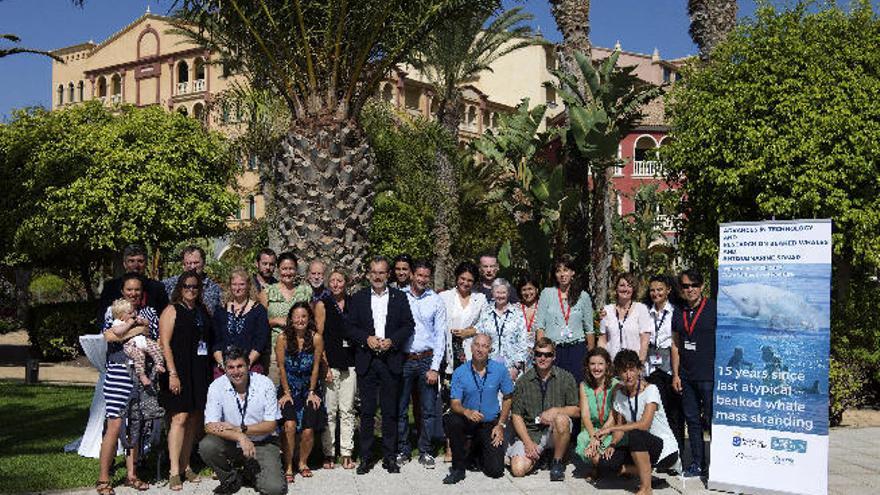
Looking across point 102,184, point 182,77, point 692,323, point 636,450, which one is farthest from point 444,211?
point 182,77

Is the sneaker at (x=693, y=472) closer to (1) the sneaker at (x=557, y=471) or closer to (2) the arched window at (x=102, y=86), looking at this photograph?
(1) the sneaker at (x=557, y=471)

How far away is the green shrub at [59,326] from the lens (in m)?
23.1

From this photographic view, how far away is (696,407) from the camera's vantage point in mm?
8016

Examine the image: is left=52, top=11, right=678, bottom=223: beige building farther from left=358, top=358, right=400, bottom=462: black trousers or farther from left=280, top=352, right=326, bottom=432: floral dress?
left=280, top=352, right=326, bottom=432: floral dress

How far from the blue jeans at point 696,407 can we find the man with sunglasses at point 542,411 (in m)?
1.03

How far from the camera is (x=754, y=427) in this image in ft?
24.6

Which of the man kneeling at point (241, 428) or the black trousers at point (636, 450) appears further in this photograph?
the black trousers at point (636, 450)

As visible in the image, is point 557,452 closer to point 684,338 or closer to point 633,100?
point 684,338

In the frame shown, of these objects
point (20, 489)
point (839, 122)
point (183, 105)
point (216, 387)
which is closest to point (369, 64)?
point (216, 387)

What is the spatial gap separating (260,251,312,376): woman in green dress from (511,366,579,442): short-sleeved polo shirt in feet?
7.35

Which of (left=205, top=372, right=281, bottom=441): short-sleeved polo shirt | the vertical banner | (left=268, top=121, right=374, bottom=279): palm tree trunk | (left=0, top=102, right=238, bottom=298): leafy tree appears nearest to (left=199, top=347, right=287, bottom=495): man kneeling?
(left=205, top=372, right=281, bottom=441): short-sleeved polo shirt

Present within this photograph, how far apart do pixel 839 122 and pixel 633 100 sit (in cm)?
434

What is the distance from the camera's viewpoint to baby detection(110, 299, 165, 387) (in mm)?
7223

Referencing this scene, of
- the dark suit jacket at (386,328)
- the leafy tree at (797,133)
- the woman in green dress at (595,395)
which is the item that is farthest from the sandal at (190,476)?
the leafy tree at (797,133)
